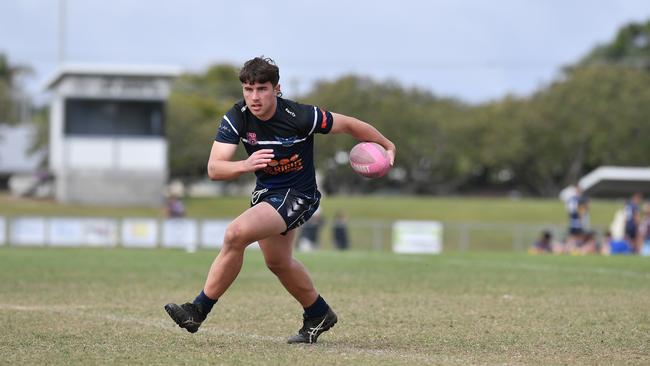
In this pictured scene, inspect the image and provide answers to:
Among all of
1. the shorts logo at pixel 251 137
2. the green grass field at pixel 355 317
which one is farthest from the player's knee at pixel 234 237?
the green grass field at pixel 355 317

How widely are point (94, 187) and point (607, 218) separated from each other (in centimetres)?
2860

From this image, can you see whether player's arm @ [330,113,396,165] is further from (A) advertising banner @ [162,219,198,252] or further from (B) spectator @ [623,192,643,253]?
(A) advertising banner @ [162,219,198,252]

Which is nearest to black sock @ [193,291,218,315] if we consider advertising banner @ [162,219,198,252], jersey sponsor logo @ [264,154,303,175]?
jersey sponsor logo @ [264,154,303,175]

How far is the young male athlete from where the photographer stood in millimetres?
8508

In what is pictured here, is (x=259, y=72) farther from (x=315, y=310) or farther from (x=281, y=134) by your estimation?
(x=315, y=310)

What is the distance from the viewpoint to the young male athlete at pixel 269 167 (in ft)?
27.9

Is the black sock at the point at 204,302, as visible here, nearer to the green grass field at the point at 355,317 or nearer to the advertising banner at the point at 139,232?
the green grass field at the point at 355,317

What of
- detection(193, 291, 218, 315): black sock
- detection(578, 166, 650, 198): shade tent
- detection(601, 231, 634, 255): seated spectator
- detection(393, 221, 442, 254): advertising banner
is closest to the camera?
detection(193, 291, 218, 315): black sock

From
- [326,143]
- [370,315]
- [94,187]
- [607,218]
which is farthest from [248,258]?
[326,143]

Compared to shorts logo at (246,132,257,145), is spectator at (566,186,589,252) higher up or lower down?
lower down

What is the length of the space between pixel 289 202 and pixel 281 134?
0.53 metres

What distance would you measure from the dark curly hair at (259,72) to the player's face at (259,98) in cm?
4

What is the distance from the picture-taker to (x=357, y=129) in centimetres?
903

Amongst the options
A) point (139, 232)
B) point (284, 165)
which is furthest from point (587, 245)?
point (284, 165)
